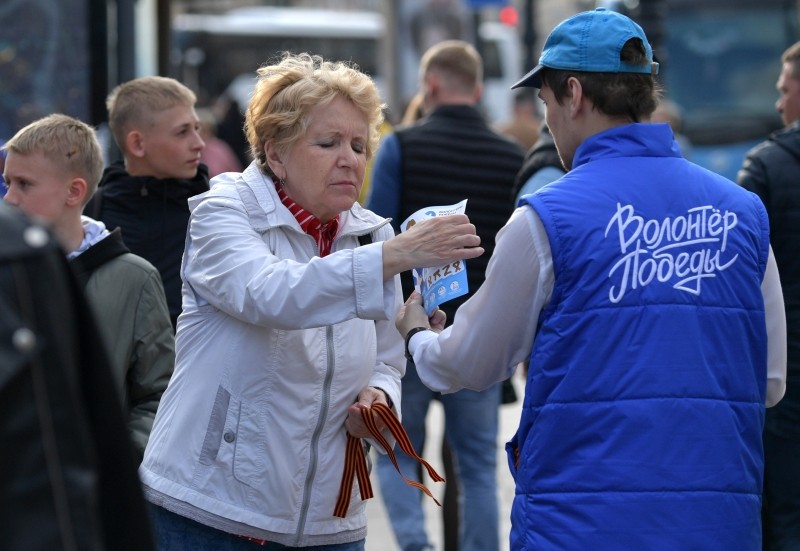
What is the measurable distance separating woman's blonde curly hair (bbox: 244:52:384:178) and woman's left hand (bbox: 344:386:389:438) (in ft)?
1.87

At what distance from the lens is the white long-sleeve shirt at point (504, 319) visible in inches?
111

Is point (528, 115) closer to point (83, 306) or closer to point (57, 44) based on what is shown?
point (57, 44)

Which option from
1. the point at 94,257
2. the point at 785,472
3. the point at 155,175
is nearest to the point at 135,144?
the point at 155,175

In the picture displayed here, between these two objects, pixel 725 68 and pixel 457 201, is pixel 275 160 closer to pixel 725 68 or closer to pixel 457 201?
pixel 457 201

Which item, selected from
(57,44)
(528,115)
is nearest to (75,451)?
(57,44)

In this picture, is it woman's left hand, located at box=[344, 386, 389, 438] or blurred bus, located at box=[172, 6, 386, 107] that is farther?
blurred bus, located at box=[172, 6, 386, 107]

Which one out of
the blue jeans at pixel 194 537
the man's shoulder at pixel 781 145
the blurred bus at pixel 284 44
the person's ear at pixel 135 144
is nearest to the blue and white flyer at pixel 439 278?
the blue jeans at pixel 194 537

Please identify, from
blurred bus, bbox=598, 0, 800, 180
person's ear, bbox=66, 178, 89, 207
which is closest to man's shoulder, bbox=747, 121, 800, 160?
person's ear, bbox=66, 178, 89, 207

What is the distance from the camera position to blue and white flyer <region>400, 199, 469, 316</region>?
306 centimetres

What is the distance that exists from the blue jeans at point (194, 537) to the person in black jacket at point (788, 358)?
7.13ft

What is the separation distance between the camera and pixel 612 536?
2719 mm

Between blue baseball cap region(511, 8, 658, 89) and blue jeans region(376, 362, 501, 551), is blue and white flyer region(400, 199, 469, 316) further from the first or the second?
blue jeans region(376, 362, 501, 551)

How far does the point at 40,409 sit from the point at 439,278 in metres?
1.50

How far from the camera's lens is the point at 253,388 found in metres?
3.10
